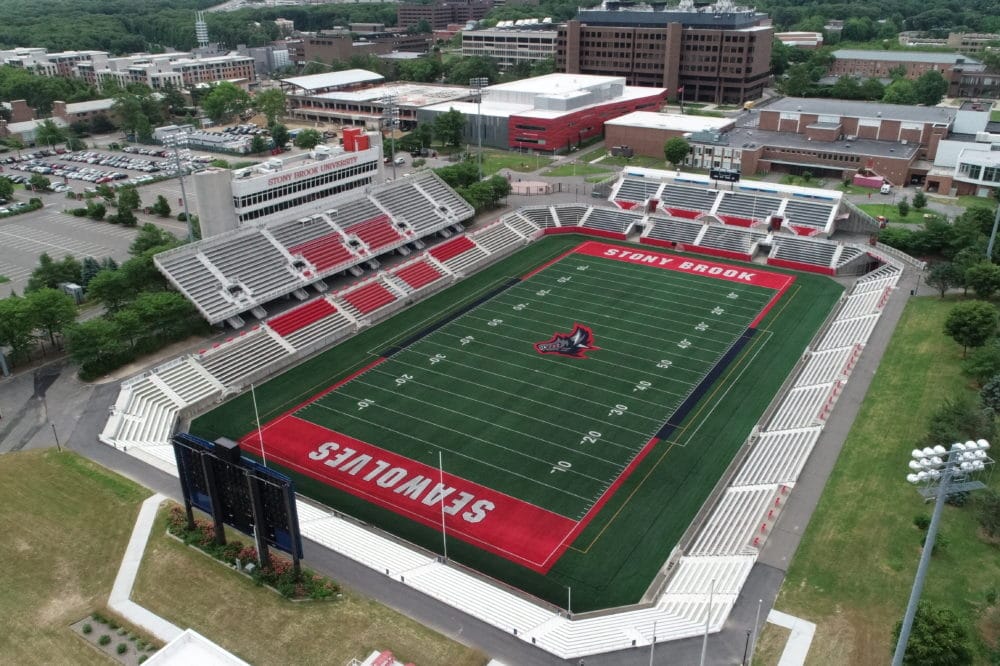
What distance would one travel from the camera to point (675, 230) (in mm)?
71062

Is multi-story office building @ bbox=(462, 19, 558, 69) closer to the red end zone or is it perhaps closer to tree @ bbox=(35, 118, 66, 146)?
tree @ bbox=(35, 118, 66, 146)

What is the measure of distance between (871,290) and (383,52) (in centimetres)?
15691

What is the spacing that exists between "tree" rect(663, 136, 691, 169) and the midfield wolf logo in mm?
47773

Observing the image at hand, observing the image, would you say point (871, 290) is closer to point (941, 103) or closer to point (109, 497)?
point (109, 497)

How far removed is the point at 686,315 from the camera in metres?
55.3

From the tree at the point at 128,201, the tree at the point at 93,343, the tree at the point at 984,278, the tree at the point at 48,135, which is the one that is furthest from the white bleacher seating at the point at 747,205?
the tree at the point at 48,135

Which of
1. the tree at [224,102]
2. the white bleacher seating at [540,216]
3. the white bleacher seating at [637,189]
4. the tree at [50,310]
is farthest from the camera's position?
the tree at [224,102]

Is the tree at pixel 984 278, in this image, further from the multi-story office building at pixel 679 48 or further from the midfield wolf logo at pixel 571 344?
the multi-story office building at pixel 679 48

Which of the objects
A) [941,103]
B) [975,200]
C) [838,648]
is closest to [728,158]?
[975,200]

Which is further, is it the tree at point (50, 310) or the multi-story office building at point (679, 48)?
the multi-story office building at point (679, 48)

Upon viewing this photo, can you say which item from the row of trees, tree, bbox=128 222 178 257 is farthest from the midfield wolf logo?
the row of trees

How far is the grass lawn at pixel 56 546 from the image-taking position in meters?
26.9

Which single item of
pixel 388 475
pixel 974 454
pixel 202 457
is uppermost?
pixel 974 454

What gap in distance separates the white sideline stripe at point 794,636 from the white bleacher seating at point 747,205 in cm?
5015
